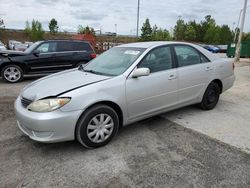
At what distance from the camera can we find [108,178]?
2.73 m

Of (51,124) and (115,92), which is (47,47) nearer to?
(115,92)

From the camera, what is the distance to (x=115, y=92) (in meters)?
3.41

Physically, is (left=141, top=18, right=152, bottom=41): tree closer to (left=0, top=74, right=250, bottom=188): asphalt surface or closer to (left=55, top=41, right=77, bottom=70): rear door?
(left=55, top=41, right=77, bottom=70): rear door

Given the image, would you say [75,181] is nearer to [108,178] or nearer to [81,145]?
[108,178]

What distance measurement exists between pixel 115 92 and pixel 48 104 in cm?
95

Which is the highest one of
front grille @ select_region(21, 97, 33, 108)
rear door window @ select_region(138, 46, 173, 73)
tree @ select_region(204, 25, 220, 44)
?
tree @ select_region(204, 25, 220, 44)

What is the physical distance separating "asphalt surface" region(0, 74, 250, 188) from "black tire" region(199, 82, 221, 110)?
1223mm

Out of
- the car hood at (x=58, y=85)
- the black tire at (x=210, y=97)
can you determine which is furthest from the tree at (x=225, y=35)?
the car hood at (x=58, y=85)

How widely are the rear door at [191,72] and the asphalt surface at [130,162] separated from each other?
851 millimetres

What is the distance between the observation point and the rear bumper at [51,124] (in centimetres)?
299

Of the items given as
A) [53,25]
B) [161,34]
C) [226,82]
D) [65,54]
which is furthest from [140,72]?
[53,25]

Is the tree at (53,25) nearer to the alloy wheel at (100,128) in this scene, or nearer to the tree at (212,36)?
the tree at (212,36)

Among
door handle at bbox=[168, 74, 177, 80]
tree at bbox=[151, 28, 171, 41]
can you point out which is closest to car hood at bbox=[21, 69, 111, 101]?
door handle at bbox=[168, 74, 177, 80]

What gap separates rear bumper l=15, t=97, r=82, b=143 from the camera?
2.99 m
